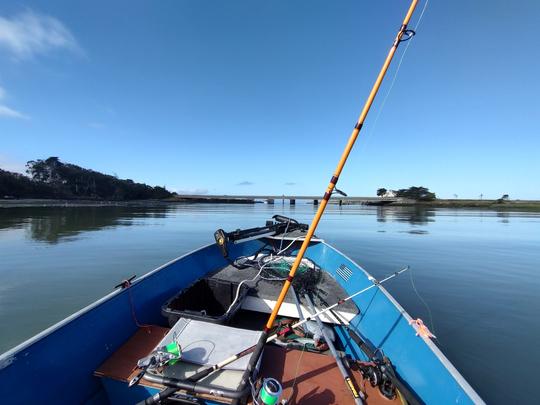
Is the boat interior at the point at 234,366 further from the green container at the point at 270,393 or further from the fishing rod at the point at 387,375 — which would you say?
the fishing rod at the point at 387,375

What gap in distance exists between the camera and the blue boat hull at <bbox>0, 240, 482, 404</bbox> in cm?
219

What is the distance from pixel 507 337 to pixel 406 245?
11.5 metres

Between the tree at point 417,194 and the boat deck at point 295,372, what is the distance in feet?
448

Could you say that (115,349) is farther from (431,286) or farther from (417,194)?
(417,194)

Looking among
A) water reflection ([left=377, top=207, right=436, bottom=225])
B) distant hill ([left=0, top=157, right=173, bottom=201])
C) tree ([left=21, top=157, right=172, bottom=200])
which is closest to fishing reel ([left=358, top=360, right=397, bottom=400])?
water reflection ([left=377, top=207, right=436, bottom=225])

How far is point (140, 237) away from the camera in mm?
18031

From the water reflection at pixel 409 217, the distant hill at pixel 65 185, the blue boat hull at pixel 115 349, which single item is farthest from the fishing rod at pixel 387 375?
the distant hill at pixel 65 185

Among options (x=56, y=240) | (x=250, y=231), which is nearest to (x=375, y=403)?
(x=250, y=231)

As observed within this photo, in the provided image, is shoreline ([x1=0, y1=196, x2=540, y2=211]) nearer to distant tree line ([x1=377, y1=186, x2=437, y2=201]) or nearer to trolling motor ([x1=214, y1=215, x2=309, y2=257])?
distant tree line ([x1=377, y1=186, x2=437, y2=201])

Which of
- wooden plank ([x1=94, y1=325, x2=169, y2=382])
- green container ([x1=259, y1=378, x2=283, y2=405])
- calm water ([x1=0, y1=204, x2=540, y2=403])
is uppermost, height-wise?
green container ([x1=259, y1=378, x2=283, y2=405])

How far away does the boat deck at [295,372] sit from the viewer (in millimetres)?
2594

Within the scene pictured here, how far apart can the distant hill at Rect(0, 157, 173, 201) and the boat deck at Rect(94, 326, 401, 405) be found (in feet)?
323

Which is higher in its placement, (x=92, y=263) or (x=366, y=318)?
(x=366, y=318)

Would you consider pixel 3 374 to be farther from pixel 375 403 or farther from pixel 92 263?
pixel 92 263
